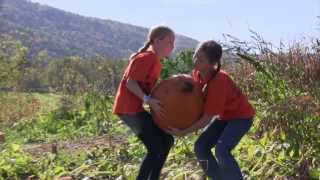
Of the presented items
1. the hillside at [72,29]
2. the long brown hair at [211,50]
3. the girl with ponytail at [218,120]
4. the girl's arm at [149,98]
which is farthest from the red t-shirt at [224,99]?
the hillside at [72,29]

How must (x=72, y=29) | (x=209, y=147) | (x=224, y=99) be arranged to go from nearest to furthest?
(x=224, y=99)
(x=209, y=147)
(x=72, y=29)

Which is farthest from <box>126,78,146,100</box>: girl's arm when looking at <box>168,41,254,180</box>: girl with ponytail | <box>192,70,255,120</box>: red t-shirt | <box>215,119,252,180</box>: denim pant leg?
<box>215,119,252,180</box>: denim pant leg

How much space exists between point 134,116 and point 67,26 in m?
159

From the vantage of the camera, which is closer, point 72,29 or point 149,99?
point 149,99

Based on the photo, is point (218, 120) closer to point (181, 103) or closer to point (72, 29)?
point (181, 103)

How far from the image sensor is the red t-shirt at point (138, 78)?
215 inches

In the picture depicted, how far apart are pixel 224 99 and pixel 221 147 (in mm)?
391

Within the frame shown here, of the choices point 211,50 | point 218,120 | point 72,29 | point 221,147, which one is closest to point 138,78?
point 211,50

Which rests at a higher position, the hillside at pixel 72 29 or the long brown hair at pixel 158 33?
the long brown hair at pixel 158 33

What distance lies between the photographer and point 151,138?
18.0 feet

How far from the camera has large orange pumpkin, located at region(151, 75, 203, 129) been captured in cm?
544

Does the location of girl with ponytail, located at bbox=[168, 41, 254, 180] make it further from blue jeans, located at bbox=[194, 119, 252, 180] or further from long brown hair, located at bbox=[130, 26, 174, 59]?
long brown hair, located at bbox=[130, 26, 174, 59]

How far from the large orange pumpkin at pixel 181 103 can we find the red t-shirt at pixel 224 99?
116 mm

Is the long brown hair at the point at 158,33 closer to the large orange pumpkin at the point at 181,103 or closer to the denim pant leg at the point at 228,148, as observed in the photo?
the large orange pumpkin at the point at 181,103
